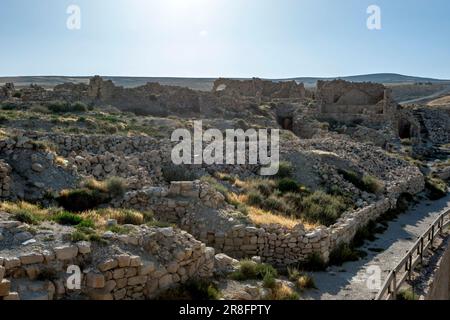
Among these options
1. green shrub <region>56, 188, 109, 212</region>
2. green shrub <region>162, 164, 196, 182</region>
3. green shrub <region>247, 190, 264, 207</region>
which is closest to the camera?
green shrub <region>56, 188, 109, 212</region>

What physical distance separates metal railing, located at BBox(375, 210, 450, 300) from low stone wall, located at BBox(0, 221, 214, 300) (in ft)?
11.0

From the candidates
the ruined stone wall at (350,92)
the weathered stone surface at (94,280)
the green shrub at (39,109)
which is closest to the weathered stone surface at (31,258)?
the weathered stone surface at (94,280)

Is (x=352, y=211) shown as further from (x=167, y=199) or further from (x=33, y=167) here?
(x=33, y=167)

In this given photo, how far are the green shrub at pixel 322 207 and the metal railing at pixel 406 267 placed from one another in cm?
259

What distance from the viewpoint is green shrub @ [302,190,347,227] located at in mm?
14125

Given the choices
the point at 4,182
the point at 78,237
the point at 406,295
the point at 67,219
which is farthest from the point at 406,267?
the point at 4,182

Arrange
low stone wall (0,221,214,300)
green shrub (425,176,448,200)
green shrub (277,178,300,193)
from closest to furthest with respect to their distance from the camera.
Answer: low stone wall (0,221,214,300) < green shrub (277,178,300,193) < green shrub (425,176,448,200)

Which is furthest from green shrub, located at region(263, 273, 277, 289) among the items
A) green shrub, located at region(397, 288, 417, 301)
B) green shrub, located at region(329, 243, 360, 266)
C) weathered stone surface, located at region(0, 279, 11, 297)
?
→ weathered stone surface, located at region(0, 279, 11, 297)

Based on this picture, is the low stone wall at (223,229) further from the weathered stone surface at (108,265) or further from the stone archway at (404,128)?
the stone archway at (404,128)

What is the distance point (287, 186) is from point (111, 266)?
9.51 meters

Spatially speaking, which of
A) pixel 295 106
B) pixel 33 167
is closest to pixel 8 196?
pixel 33 167

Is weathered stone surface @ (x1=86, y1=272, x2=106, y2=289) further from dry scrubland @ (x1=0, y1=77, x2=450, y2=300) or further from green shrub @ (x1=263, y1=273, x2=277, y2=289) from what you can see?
green shrub @ (x1=263, y1=273, x2=277, y2=289)

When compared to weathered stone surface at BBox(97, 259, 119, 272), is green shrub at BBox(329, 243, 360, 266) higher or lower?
lower

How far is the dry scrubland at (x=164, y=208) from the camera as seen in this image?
24.3 feet
